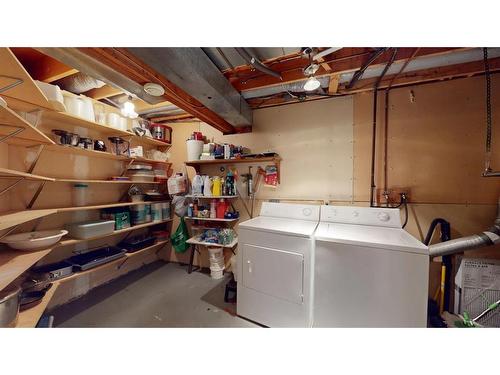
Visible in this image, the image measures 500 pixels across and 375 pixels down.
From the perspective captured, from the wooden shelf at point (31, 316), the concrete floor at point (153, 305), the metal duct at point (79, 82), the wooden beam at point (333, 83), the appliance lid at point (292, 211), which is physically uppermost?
the wooden beam at point (333, 83)

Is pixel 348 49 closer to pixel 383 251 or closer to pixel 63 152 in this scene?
pixel 383 251

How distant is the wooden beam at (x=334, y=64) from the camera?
4.66ft

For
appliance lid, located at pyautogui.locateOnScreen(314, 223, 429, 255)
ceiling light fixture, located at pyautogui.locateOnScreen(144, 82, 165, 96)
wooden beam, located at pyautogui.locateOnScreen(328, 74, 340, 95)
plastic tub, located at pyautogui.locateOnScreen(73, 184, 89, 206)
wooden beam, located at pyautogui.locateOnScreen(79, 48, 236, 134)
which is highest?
wooden beam, located at pyautogui.locateOnScreen(328, 74, 340, 95)

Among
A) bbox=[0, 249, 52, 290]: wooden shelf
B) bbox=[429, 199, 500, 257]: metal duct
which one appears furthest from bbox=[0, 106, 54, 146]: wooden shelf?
bbox=[429, 199, 500, 257]: metal duct

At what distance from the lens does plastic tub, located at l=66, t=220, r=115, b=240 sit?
6.22ft

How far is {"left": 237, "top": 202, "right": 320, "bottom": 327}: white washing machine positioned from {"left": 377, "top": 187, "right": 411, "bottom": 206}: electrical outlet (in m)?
0.94

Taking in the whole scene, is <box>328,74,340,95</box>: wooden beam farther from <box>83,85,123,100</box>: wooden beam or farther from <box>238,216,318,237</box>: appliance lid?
<box>83,85,123,100</box>: wooden beam

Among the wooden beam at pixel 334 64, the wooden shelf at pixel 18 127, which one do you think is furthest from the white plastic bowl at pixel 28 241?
the wooden beam at pixel 334 64

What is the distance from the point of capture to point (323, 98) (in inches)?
87.0

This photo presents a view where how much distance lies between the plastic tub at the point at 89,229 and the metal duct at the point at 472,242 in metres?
3.44

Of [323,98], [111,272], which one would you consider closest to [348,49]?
[323,98]

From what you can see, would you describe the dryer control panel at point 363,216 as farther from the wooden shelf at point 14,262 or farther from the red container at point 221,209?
the wooden shelf at point 14,262

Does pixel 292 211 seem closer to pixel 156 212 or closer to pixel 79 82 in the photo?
pixel 156 212

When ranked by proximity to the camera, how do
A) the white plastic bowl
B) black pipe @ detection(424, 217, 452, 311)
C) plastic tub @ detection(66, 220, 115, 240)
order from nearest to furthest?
the white plastic bowl
black pipe @ detection(424, 217, 452, 311)
plastic tub @ detection(66, 220, 115, 240)
